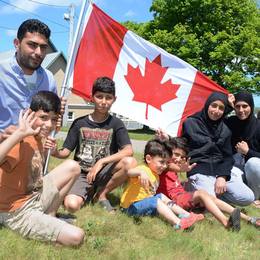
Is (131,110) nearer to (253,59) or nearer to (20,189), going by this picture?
(20,189)

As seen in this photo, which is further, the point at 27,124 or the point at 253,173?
the point at 253,173

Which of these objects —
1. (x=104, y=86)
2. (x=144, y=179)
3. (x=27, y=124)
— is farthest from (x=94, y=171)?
(x=27, y=124)

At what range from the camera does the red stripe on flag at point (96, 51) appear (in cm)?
601

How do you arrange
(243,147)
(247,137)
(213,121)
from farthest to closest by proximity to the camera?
(247,137), (243,147), (213,121)

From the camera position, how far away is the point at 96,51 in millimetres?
6152

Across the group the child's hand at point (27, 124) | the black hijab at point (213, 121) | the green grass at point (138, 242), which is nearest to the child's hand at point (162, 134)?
the black hijab at point (213, 121)

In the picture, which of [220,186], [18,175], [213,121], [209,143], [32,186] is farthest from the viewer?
[213,121]

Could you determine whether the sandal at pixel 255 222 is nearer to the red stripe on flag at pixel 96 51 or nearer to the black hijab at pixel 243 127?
the black hijab at pixel 243 127

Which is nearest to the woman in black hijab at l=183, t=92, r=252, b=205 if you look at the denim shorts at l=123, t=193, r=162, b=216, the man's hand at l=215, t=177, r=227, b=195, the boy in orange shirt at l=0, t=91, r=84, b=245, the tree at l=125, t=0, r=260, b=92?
the man's hand at l=215, t=177, r=227, b=195

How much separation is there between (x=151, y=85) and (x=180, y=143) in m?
1.04

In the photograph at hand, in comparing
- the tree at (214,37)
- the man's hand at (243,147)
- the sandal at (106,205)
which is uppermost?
the tree at (214,37)

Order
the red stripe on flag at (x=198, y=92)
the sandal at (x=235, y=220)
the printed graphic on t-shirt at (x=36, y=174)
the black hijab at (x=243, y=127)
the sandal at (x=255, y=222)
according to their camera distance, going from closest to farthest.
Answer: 1. the printed graphic on t-shirt at (x=36, y=174)
2. the sandal at (x=235, y=220)
3. the sandal at (x=255, y=222)
4. the black hijab at (x=243, y=127)
5. the red stripe on flag at (x=198, y=92)

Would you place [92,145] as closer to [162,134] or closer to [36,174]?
[162,134]

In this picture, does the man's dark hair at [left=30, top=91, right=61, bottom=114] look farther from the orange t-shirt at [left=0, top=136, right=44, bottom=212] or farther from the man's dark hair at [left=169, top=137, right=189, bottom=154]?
the man's dark hair at [left=169, top=137, right=189, bottom=154]
